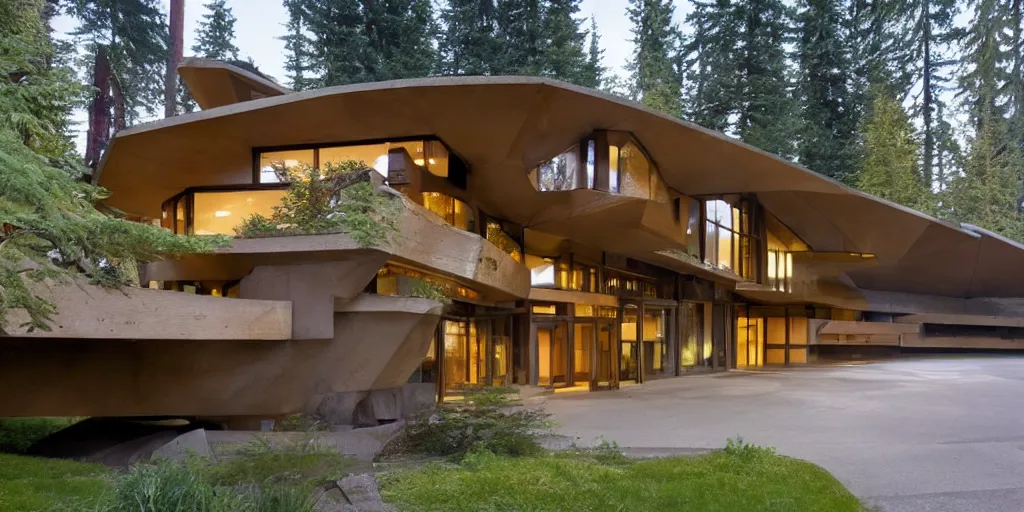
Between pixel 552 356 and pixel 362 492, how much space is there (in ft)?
45.7

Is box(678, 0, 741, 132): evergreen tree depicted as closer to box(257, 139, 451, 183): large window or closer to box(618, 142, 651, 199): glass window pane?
box(618, 142, 651, 199): glass window pane

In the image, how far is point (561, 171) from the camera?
1568 centimetres

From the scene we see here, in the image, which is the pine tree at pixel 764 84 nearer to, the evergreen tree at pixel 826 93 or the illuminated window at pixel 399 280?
the evergreen tree at pixel 826 93

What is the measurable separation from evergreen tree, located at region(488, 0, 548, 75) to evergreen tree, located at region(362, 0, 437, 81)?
361 cm

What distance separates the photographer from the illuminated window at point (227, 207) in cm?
1457

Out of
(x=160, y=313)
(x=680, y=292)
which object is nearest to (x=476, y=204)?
(x=160, y=313)

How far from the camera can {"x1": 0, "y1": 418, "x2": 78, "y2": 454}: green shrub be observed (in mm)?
12969

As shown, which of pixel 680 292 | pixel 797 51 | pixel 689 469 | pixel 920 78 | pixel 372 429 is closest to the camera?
pixel 689 469

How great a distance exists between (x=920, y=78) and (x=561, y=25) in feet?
91.8

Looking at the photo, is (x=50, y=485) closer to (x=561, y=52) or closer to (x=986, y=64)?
(x=561, y=52)

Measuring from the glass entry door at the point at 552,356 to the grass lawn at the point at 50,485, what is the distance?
12.6 m

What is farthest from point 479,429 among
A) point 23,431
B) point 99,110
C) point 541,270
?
point 99,110

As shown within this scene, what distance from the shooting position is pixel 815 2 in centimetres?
3947

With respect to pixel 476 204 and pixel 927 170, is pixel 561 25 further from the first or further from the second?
pixel 927 170
